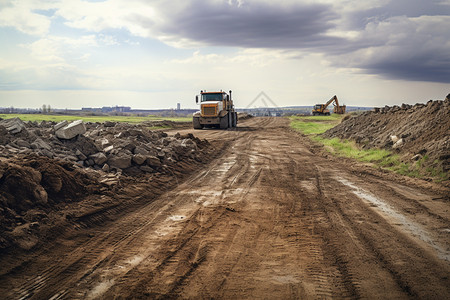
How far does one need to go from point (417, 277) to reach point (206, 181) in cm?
749

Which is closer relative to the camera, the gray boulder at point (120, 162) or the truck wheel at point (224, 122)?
the gray boulder at point (120, 162)

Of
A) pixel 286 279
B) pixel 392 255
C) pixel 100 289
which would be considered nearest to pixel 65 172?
pixel 100 289

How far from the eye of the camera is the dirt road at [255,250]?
15.5 ft

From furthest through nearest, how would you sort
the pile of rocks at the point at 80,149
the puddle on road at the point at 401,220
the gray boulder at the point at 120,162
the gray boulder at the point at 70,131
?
the gray boulder at the point at 70,131, the gray boulder at the point at 120,162, the pile of rocks at the point at 80,149, the puddle on road at the point at 401,220

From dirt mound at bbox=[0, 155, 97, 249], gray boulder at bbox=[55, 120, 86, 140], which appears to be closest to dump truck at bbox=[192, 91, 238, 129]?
gray boulder at bbox=[55, 120, 86, 140]

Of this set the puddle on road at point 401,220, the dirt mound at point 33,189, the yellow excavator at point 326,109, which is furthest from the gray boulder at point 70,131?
the yellow excavator at point 326,109

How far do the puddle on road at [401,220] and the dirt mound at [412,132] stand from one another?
3.83 metres

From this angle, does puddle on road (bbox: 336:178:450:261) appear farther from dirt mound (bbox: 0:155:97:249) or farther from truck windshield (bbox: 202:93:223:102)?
truck windshield (bbox: 202:93:223:102)

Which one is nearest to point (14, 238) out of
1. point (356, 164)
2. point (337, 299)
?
point (337, 299)

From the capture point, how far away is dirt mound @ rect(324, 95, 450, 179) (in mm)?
12972

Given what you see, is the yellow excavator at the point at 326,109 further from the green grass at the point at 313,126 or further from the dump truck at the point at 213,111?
the dump truck at the point at 213,111

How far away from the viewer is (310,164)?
15.2 meters

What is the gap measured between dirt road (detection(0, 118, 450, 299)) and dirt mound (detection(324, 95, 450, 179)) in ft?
11.5

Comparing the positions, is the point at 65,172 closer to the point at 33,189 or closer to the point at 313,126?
the point at 33,189
